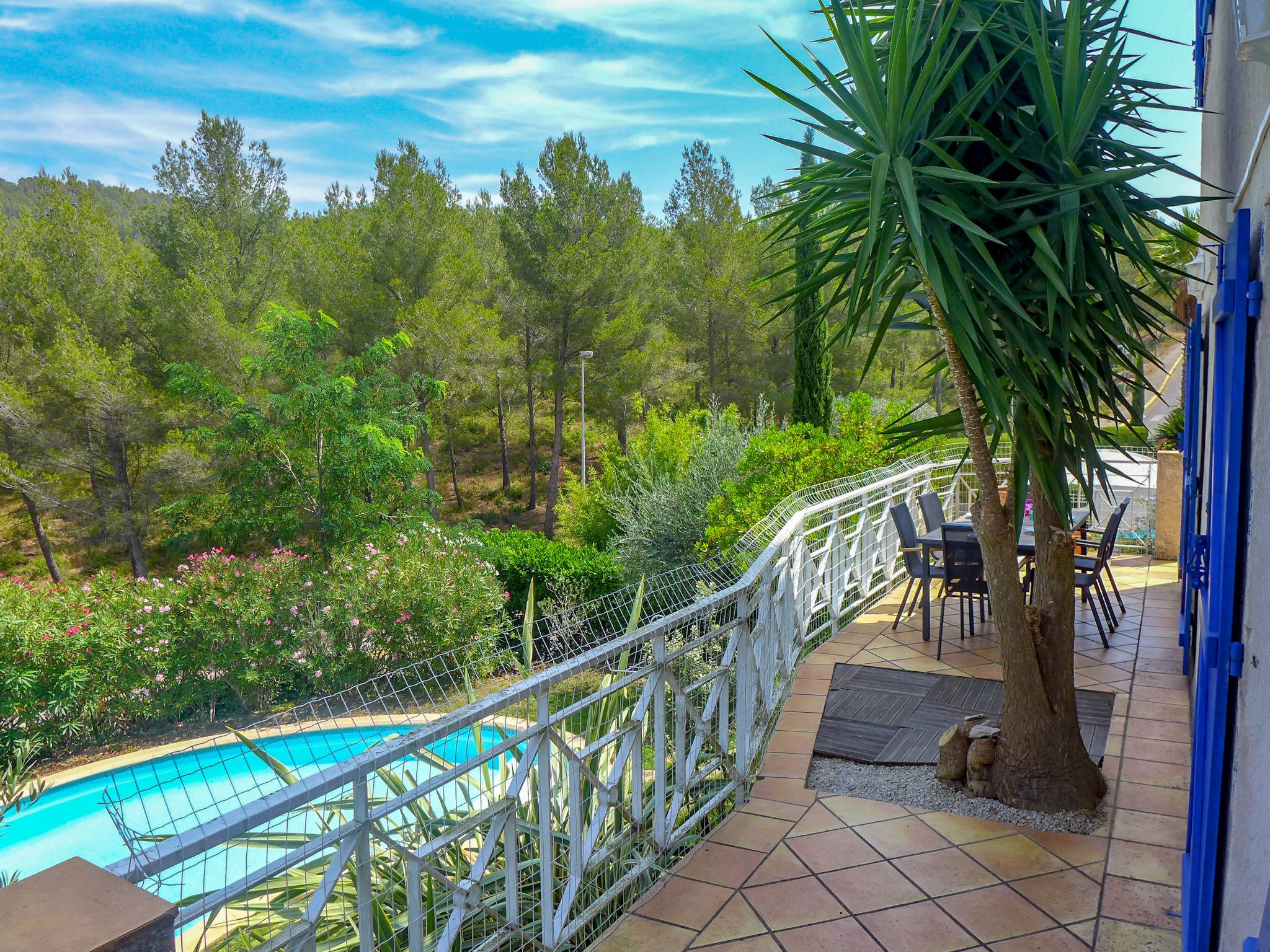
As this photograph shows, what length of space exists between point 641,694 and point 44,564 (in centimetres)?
2347

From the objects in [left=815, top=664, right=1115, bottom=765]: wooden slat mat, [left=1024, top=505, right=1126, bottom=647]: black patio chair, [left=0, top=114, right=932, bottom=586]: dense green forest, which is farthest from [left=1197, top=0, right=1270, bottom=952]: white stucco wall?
[left=0, top=114, right=932, bottom=586]: dense green forest

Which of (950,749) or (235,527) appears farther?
(235,527)

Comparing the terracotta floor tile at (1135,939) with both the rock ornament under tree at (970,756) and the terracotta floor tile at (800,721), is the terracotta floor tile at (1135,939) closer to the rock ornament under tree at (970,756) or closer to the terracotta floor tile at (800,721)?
the rock ornament under tree at (970,756)

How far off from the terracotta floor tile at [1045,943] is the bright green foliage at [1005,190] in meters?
1.57

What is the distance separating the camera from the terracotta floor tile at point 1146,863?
3049 millimetres

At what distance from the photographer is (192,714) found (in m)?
10.4

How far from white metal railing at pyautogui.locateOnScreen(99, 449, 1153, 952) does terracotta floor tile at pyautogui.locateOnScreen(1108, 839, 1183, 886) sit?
1440mm

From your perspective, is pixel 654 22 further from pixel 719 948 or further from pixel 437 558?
pixel 719 948

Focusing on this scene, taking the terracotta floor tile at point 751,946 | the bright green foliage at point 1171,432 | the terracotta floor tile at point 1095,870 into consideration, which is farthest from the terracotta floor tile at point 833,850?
the bright green foliage at point 1171,432

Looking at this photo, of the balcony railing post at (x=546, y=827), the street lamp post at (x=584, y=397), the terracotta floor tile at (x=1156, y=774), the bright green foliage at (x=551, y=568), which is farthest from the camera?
the street lamp post at (x=584, y=397)

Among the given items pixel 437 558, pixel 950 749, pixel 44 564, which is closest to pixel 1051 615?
pixel 950 749

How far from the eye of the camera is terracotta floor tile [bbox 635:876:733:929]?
2.90 meters

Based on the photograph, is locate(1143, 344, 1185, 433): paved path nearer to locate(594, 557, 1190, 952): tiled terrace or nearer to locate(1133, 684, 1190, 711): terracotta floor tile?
locate(1133, 684, 1190, 711): terracotta floor tile

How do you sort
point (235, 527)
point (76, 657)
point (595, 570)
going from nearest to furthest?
point (76, 657) < point (595, 570) < point (235, 527)
